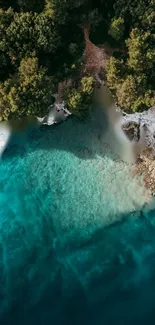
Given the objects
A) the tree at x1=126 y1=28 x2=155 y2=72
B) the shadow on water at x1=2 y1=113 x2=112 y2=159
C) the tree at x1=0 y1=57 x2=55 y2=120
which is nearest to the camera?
the tree at x1=126 y1=28 x2=155 y2=72

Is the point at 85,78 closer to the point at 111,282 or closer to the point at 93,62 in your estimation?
the point at 93,62

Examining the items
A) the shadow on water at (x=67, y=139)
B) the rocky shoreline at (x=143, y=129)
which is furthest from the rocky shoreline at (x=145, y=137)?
the shadow on water at (x=67, y=139)

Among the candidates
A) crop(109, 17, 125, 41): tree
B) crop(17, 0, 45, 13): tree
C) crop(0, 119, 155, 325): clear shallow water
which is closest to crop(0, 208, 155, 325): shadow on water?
crop(0, 119, 155, 325): clear shallow water

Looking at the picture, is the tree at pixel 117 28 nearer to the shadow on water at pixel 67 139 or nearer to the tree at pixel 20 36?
the tree at pixel 20 36

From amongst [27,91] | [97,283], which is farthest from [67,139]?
[97,283]

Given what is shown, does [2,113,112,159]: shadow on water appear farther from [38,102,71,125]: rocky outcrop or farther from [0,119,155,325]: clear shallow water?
[38,102,71,125]: rocky outcrop

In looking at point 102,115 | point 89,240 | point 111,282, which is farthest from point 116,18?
point 111,282
